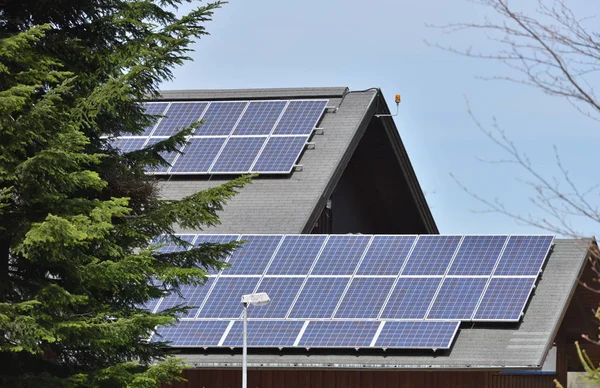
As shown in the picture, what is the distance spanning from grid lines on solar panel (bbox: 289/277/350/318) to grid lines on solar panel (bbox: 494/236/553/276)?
326cm

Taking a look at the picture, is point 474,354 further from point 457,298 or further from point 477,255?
point 477,255

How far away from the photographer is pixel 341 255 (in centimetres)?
2462

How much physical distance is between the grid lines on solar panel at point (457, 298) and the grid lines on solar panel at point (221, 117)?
389 inches

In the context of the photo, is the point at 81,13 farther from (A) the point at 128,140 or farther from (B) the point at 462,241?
(A) the point at 128,140

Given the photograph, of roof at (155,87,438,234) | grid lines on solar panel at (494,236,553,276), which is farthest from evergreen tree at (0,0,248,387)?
roof at (155,87,438,234)

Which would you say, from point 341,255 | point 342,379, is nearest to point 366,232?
point 341,255

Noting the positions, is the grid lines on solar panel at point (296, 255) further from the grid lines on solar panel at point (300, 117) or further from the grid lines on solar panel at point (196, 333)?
the grid lines on solar panel at point (300, 117)

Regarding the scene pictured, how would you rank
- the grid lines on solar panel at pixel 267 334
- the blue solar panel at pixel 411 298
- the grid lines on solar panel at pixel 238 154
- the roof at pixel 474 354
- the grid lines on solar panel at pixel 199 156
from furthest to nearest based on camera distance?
1. the grid lines on solar panel at pixel 199 156
2. the grid lines on solar panel at pixel 238 154
3. the blue solar panel at pixel 411 298
4. the grid lines on solar panel at pixel 267 334
5. the roof at pixel 474 354

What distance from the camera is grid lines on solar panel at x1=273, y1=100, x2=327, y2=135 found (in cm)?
3031

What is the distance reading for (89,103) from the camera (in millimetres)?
15023

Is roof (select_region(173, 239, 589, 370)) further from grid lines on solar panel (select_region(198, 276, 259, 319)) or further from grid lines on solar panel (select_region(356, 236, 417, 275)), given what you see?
grid lines on solar panel (select_region(356, 236, 417, 275))

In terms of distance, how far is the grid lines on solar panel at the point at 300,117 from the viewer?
3031 cm

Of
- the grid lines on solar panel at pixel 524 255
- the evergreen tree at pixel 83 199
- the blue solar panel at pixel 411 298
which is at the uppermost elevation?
the grid lines on solar panel at pixel 524 255

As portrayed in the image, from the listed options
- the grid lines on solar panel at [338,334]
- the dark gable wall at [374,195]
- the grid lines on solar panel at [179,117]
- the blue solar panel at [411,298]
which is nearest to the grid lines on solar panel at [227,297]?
the grid lines on solar panel at [338,334]
